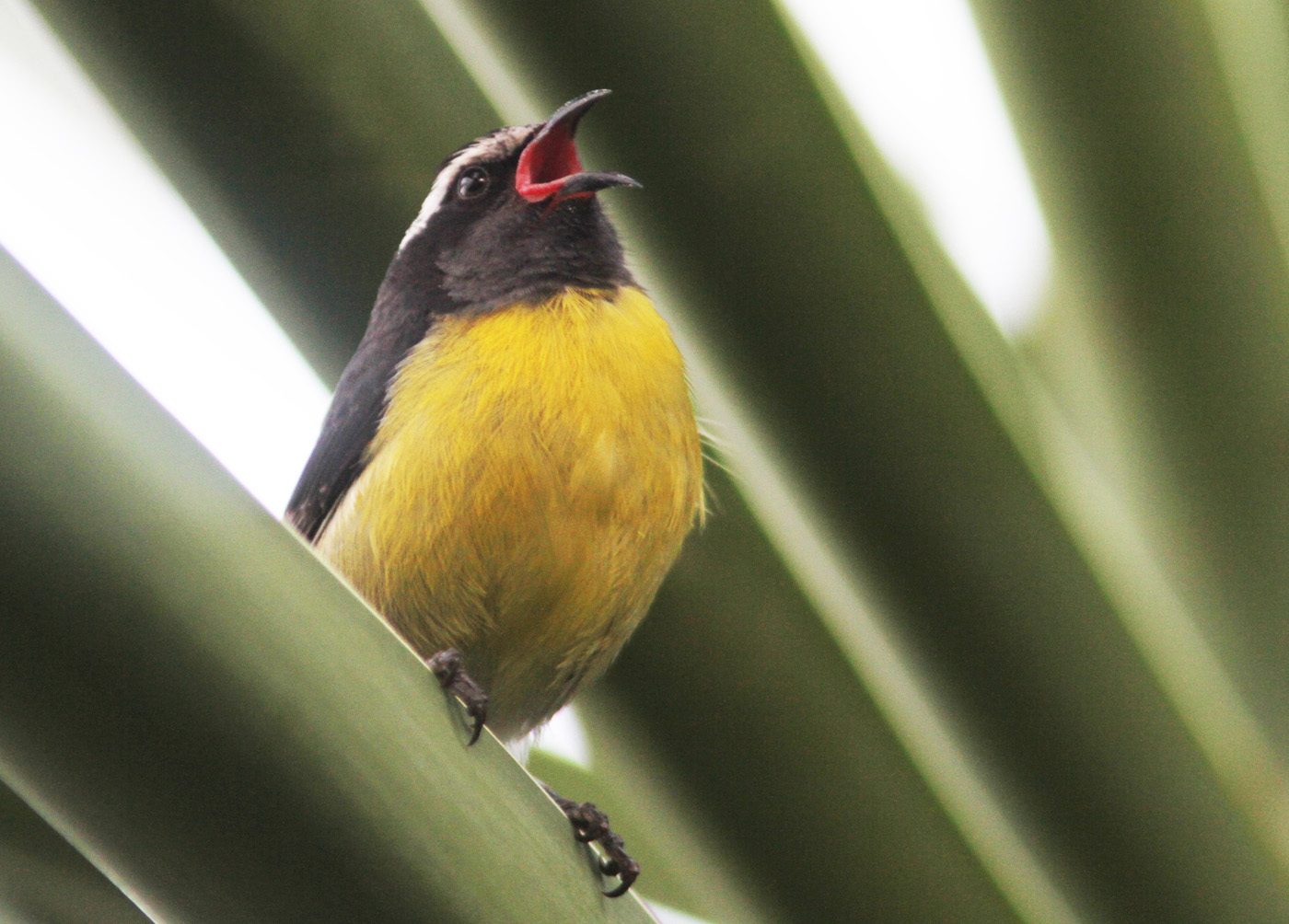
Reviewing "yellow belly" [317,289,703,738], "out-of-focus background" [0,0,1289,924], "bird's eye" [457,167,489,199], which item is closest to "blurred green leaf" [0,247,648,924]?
"out-of-focus background" [0,0,1289,924]

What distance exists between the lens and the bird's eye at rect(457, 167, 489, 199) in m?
2.87

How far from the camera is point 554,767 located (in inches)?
A: 77.7

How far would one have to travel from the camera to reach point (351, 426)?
96.4 inches

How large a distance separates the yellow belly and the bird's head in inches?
10.5

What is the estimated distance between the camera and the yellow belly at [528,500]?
2014 mm

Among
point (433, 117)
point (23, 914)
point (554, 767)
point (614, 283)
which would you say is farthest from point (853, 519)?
point (614, 283)

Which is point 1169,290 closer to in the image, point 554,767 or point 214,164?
point 214,164

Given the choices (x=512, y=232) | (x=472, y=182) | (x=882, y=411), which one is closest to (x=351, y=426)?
(x=512, y=232)

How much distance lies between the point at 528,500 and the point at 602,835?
1.74 ft

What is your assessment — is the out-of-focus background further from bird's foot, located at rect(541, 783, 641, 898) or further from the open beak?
the open beak

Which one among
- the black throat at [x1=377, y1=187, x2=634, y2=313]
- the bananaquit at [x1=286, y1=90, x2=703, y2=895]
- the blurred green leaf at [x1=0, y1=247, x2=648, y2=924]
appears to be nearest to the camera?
the blurred green leaf at [x1=0, y1=247, x2=648, y2=924]

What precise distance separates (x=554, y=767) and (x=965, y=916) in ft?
3.40

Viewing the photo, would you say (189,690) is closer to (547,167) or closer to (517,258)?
(517,258)

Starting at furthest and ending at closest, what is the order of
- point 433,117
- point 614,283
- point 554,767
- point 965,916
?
point 614,283 < point 554,767 < point 433,117 < point 965,916
